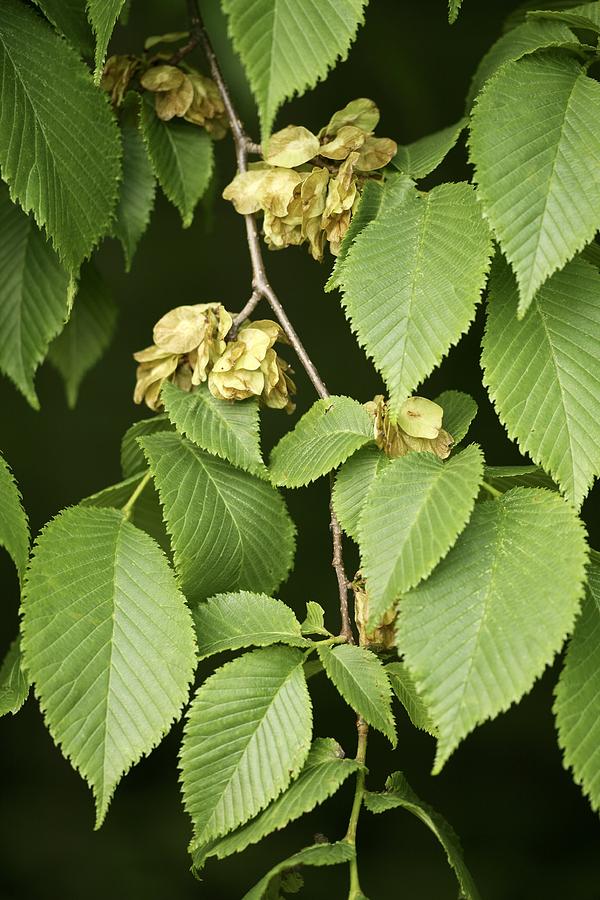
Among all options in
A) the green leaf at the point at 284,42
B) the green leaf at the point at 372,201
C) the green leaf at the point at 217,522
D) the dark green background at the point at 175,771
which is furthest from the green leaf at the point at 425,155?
the dark green background at the point at 175,771

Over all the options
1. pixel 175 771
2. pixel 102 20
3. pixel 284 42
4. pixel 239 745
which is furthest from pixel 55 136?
pixel 175 771

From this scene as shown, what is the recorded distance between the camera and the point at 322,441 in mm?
613

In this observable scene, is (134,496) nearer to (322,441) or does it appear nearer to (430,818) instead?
(322,441)

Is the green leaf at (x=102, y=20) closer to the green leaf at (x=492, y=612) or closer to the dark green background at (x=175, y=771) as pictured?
the green leaf at (x=492, y=612)

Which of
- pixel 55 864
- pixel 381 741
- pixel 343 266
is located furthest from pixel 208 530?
pixel 55 864

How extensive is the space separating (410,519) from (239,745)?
16 cm

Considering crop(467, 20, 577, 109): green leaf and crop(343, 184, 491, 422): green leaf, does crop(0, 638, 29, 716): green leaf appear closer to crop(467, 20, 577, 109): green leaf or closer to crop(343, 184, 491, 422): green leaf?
crop(343, 184, 491, 422): green leaf

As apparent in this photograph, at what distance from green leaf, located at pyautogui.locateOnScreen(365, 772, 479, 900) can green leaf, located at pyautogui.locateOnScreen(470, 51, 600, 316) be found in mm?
283

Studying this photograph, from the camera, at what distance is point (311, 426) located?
2.06 feet

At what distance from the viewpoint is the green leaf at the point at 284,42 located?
52cm

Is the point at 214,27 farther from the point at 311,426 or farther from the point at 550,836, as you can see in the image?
the point at 550,836

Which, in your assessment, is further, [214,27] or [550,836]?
[550,836]

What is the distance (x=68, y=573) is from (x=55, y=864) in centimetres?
137

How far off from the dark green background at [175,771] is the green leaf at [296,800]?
1.00m
